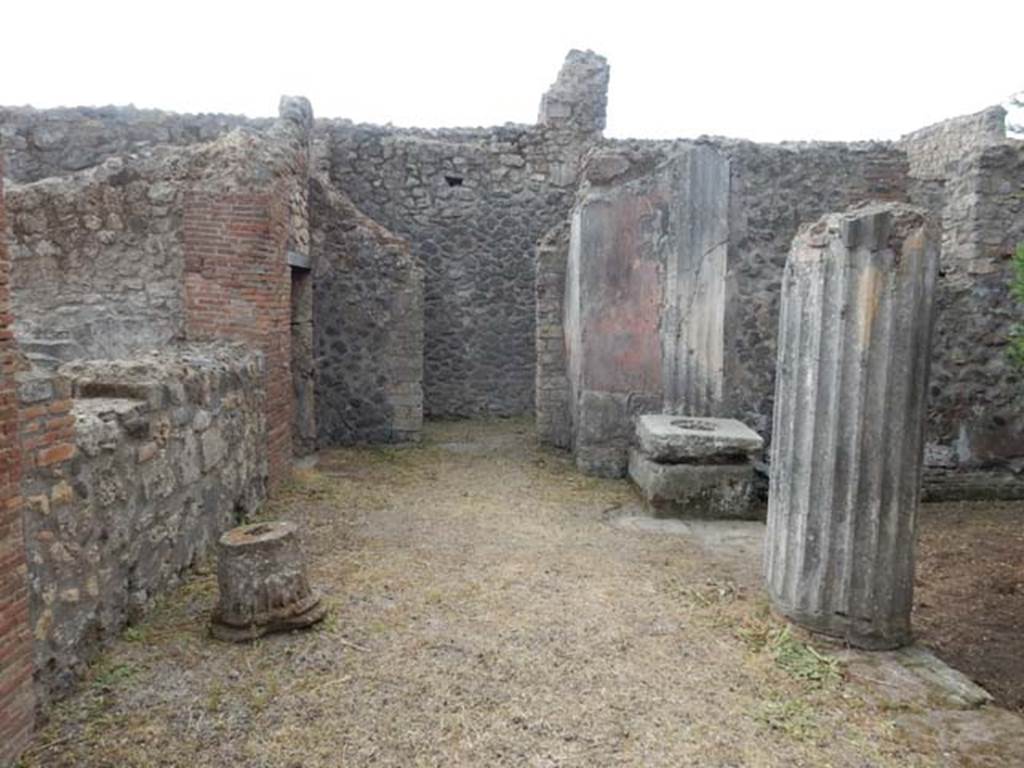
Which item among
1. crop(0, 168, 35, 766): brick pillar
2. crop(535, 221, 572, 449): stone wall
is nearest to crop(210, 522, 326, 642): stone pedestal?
crop(0, 168, 35, 766): brick pillar

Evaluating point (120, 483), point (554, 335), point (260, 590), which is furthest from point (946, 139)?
point (120, 483)

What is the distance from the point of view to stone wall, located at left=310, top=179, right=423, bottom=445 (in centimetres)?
906

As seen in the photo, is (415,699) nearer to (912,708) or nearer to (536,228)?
(912,708)

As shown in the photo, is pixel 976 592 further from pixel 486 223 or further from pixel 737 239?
pixel 486 223

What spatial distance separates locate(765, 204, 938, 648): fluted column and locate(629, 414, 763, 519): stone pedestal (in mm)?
2539

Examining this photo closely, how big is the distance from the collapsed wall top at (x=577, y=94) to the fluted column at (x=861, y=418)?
8558mm

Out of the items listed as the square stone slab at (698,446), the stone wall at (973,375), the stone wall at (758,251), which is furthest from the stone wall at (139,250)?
the stone wall at (973,375)

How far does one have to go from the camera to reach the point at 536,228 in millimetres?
12109

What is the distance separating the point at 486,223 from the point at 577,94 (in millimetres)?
2382

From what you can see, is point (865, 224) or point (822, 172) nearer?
point (865, 224)

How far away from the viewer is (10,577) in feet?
9.11

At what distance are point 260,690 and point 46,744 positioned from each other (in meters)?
0.79

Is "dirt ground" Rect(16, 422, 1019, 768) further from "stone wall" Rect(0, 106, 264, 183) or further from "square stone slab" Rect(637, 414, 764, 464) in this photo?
"stone wall" Rect(0, 106, 264, 183)

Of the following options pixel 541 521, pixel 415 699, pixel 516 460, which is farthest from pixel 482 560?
pixel 516 460
